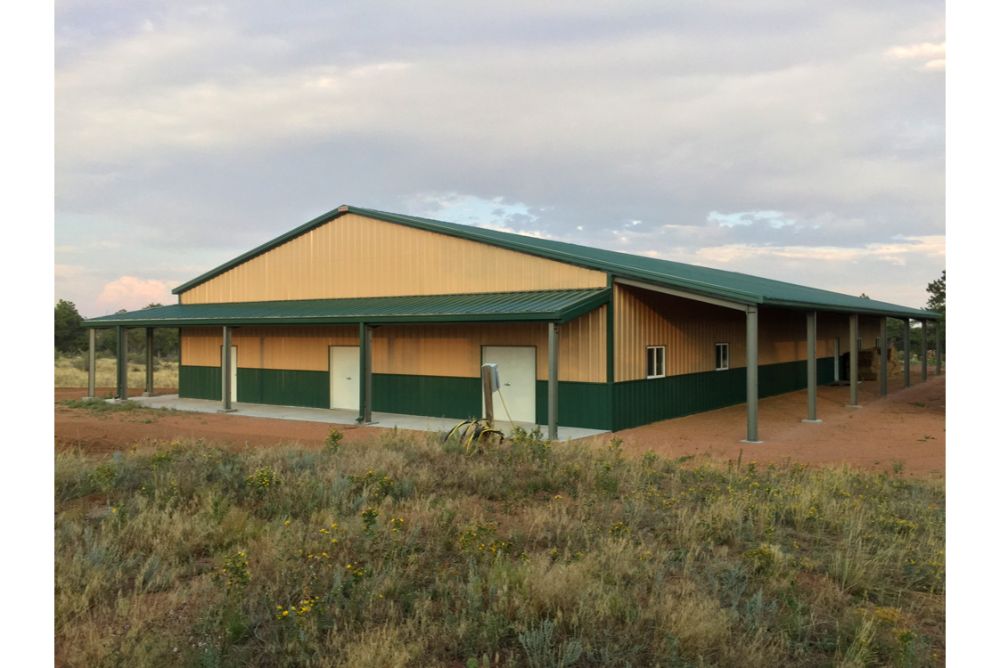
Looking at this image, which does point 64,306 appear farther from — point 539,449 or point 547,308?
point 539,449

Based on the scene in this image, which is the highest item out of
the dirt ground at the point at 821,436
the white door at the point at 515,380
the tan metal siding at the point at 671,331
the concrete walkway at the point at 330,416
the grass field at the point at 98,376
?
the tan metal siding at the point at 671,331

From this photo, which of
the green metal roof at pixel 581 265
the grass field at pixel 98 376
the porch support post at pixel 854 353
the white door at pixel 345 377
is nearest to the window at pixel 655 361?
the green metal roof at pixel 581 265

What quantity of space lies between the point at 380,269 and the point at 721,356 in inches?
483

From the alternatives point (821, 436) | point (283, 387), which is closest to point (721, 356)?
point (821, 436)

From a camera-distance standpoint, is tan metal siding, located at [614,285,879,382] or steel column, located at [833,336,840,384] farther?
steel column, located at [833,336,840,384]

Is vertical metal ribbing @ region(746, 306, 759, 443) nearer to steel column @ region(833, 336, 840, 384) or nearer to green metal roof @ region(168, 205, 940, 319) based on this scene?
green metal roof @ region(168, 205, 940, 319)

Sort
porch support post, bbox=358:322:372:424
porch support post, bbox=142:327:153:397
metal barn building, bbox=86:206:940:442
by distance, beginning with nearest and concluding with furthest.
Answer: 1. metal barn building, bbox=86:206:940:442
2. porch support post, bbox=358:322:372:424
3. porch support post, bbox=142:327:153:397

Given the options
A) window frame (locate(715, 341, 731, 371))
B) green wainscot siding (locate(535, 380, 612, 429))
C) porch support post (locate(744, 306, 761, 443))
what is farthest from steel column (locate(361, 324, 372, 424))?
window frame (locate(715, 341, 731, 371))

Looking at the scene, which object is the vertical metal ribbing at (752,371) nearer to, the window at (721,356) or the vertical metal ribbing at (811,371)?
the vertical metal ribbing at (811,371)

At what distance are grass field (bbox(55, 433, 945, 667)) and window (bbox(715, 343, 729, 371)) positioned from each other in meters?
12.7

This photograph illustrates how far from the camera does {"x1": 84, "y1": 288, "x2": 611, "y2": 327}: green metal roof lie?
1683 cm

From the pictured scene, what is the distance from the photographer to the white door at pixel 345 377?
74.7ft

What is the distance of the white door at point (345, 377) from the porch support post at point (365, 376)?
278 centimetres

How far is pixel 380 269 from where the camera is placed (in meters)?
23.0
